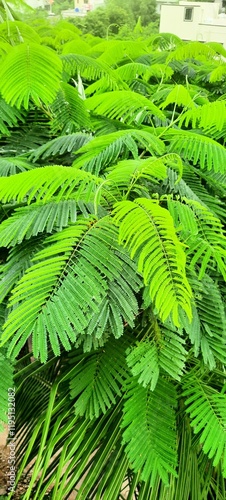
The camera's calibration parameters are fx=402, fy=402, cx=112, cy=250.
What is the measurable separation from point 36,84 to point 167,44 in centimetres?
152

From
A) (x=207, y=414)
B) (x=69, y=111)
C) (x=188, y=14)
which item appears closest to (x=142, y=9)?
(x=188, y=14)

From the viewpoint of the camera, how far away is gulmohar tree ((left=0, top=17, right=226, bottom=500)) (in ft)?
1.49

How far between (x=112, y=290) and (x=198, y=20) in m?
3.60

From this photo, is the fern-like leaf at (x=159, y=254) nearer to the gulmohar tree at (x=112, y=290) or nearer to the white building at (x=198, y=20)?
the gulmohar tree at (x=112, y=290)

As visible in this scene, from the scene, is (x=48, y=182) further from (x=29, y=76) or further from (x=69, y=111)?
(x=69, y=111)

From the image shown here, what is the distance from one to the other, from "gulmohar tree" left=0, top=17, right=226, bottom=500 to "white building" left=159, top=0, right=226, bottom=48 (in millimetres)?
2991

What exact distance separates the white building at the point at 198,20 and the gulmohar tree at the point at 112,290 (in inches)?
118

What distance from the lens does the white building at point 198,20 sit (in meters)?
3.34

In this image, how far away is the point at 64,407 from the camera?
68 centimetres

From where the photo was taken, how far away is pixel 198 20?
3398 mm

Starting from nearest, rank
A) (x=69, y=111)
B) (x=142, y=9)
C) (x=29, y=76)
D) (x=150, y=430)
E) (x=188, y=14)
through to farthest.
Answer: (x=150, y=430) < (x=29, y=76) < (x=69, y=111) < (x=142, y=9) < (x=188, y=14)

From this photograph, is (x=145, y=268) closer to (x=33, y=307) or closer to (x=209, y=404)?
(x=33, y=307)

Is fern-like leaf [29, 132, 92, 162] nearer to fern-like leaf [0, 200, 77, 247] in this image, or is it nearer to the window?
fern-like leaf [0, 200, 77, 247]

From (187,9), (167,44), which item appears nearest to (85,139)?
(167,44)
